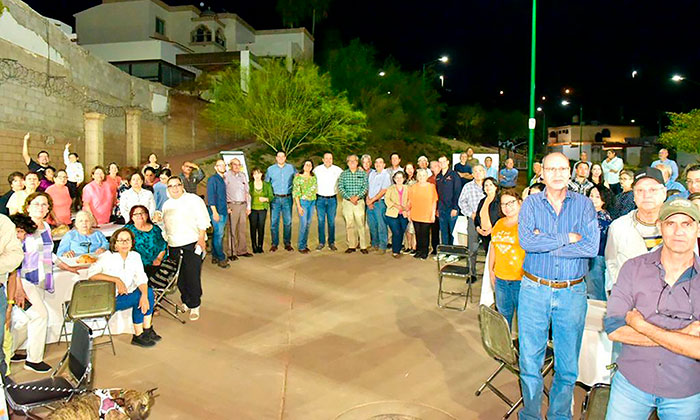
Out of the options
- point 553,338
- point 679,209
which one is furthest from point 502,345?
point 679,209

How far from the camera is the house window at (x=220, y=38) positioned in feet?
136

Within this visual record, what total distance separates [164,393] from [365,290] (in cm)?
366

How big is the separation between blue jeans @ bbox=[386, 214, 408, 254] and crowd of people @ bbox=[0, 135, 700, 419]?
42 mm

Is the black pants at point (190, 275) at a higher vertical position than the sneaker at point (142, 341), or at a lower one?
higher

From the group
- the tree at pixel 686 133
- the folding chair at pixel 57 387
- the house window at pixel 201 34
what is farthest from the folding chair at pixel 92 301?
the house window at pixel 201 34

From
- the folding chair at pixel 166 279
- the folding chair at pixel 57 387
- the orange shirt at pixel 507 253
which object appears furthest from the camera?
the folding chair at pixel 166 279

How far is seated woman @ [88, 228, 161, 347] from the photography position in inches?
208

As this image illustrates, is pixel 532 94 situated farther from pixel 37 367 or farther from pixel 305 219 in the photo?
pixel 37 367

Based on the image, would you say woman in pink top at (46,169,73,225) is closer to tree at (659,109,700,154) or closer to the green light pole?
the green light pole

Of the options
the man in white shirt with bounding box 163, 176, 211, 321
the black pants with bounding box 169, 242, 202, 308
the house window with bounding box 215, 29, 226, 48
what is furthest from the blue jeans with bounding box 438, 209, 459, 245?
the house window with bounding box 215, 29, 226, 48

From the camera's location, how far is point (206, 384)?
443 centimetres

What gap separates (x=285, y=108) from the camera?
25.4 metres

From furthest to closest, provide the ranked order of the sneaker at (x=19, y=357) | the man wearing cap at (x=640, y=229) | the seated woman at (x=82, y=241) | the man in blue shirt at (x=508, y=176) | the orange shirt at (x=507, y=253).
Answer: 1. the man in blue shirt at (x=508, y=176)
2. the seated woman at (x=82, y=241)
3. the sneaker at (x=19, y=357)
4. the orange shirt at (x=507, y=253)
5. the man wearing cap at (x=640, y=229)

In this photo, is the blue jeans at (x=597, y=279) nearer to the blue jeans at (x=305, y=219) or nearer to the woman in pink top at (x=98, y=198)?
the blue jeans at (x=305, y=219)
